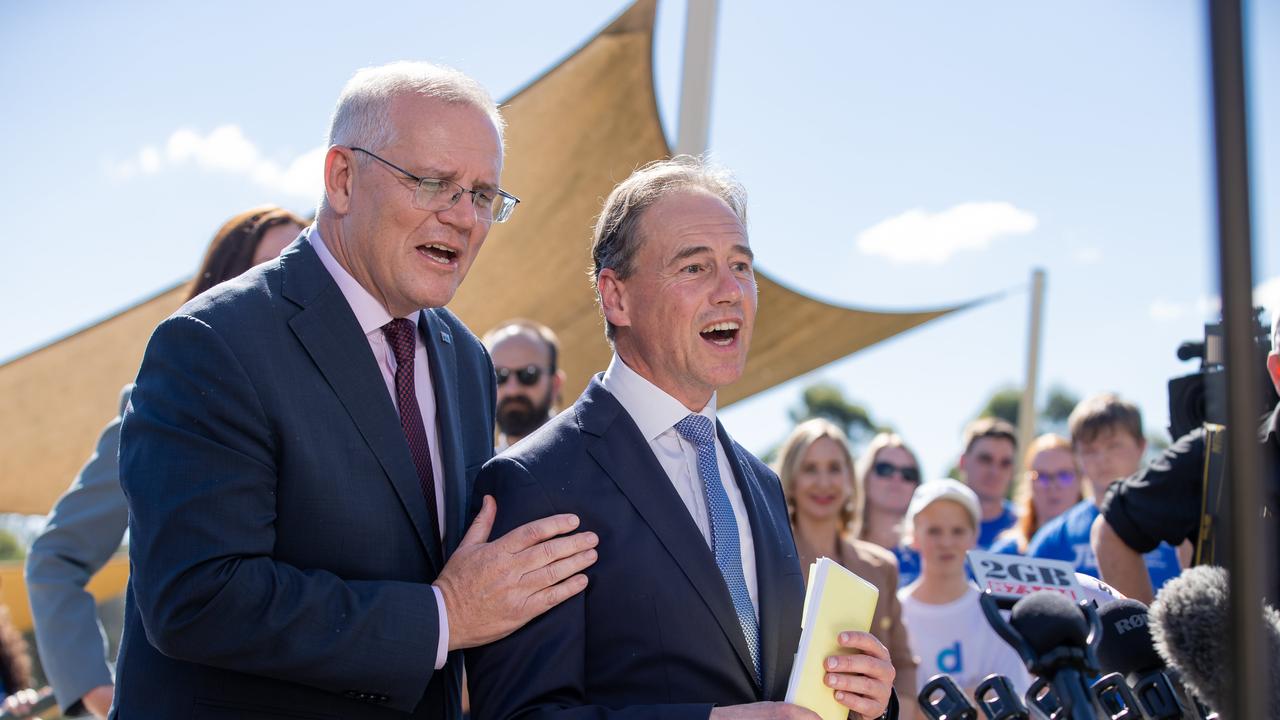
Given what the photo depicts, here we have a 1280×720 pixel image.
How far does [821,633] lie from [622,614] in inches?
12.9

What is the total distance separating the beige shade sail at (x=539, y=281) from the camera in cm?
868

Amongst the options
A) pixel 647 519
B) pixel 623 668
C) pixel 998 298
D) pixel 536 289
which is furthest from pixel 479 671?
pixel 998 298

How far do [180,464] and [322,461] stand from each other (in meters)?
0.23

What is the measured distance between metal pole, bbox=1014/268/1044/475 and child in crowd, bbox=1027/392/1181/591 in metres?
9.33

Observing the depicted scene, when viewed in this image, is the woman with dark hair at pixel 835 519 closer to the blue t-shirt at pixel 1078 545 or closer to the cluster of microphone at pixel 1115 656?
the blue t-shirt at pixel 1078 545

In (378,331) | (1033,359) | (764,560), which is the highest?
(1033,359)

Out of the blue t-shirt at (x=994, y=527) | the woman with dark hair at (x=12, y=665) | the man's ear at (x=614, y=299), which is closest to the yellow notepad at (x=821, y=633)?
the man's ear at (x=614, y=299)

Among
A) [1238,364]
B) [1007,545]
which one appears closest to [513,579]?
[1238,364]

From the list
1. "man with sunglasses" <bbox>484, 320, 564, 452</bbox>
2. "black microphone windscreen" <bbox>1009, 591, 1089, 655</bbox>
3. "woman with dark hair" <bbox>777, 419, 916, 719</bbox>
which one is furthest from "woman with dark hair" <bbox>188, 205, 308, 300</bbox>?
"woman with dark hair" <bbox>777, 419, 916, 719</bbox>

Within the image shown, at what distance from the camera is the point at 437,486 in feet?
6.89

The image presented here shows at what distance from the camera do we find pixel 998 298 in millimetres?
11797

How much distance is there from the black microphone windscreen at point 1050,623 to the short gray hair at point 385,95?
128cm

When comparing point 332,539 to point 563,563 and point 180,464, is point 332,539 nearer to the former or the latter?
point 180,464

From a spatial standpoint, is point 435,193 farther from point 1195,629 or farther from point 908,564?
point 908,564
